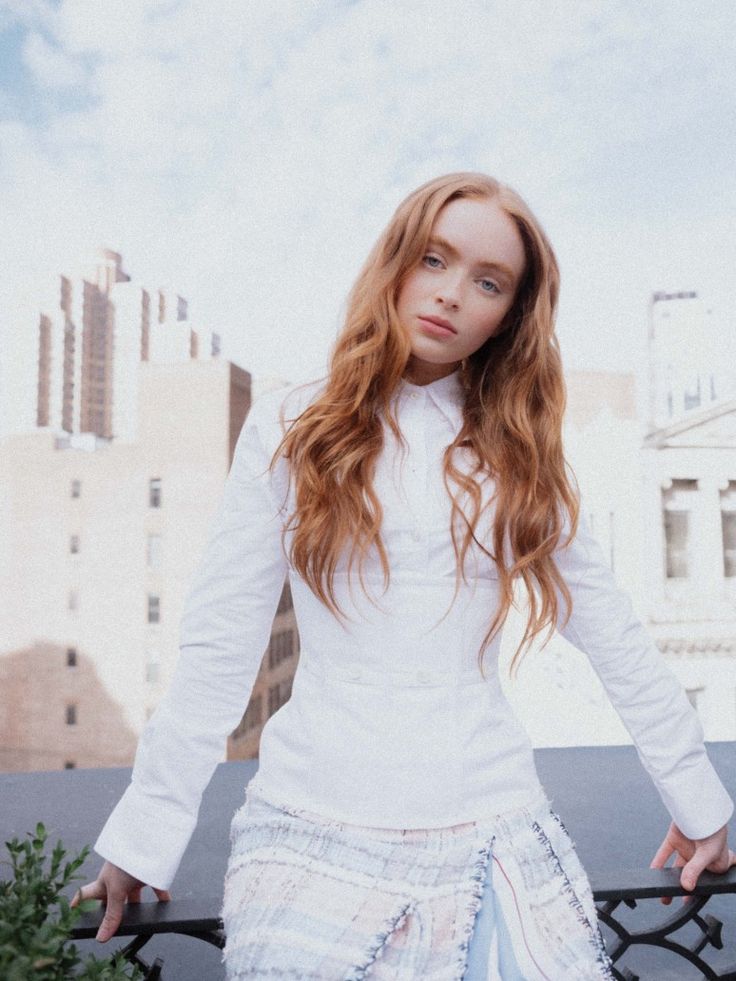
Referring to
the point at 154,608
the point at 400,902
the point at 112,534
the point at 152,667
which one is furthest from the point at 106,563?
the point at 400,902

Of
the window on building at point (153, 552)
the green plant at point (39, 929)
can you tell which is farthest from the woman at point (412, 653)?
the window on building at point (153, 552)

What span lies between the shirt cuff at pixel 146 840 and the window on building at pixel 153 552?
2902 cm

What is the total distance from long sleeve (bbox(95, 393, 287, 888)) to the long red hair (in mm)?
38

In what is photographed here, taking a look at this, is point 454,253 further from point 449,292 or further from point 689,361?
point 689,361

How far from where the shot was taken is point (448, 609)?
78cm

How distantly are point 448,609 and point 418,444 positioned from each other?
16 centimetres

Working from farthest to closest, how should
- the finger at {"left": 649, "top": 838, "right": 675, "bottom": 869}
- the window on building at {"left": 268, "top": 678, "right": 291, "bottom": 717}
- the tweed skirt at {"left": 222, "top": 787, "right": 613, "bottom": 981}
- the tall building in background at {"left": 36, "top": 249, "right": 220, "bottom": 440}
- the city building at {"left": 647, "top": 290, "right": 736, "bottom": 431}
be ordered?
the window on building at {"left": 268, "top": 678, "right": 291, "bottom": 717} < the tall building in background at {"left": 36, "top": 249, "right": 220, "bottom": 440} < the city building at {"left": 647, "top": 290, "right": 736, "bottom": 431} < the finger at {"left": 649, "top": 838, "right": 675, "bottom": 869} < the tweed skirt at {"left": 222, "top": 787, "right": 613, "bottom": 981}

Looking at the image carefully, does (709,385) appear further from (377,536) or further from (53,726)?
(53,726)

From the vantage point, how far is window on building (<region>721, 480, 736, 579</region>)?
10070 millimetres

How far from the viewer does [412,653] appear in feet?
2.53

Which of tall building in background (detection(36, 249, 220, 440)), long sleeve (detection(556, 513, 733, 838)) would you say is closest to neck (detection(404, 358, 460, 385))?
long sleeve (detection(556, 513, 733, 838))

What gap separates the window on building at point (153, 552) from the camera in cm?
2900

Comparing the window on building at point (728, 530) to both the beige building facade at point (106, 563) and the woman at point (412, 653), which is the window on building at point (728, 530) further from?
the beige building facade at point (106, 563)

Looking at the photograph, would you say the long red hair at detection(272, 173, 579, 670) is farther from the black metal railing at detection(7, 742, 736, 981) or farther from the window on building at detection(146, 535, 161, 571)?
the window on building at detection(146, 535, 161, 571)
